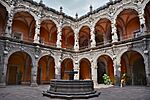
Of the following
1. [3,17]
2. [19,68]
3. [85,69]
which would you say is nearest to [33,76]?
[19,68]

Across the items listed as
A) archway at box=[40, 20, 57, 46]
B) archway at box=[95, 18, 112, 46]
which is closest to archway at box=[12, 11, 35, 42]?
archway at box=[40, 20, 57, 46]

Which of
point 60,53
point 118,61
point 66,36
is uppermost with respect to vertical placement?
point 66,36

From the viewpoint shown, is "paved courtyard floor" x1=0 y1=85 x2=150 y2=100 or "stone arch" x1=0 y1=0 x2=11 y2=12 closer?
"paved courtyard floor" x1=0 y1=85 x2=150 y2=100

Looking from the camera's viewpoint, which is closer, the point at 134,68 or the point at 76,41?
the point at 134,68

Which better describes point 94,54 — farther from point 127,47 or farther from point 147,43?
point 147,43

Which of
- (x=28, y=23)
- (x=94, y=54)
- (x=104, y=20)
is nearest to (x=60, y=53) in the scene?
(x=94, y=54)

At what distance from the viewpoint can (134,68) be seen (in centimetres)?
1834

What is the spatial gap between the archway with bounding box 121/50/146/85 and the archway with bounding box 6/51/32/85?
13.1 meters

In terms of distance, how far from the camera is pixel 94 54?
1891 centimetres

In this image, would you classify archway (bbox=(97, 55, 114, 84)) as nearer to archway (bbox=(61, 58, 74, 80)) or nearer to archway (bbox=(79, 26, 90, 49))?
archway (bbox=(79, 26, 90, 49))

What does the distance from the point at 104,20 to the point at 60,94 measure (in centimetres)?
1464

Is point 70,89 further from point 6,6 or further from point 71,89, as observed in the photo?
point 6,6

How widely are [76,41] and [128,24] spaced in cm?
816

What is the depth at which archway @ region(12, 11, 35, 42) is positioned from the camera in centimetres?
1850
